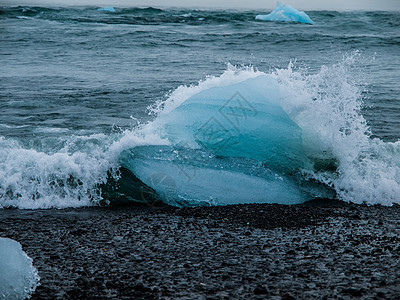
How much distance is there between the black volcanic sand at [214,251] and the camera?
3203 millimetres

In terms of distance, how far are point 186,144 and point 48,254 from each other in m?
2.71

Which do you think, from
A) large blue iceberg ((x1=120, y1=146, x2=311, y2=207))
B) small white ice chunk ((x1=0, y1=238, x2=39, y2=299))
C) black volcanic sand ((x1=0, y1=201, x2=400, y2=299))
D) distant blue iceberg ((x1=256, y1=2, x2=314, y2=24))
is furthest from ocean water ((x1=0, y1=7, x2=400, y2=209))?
distant blue iceberg ((x1=256, y1=2, x2=314, y2=24))

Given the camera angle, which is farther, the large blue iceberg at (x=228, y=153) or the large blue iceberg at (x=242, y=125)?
the large blue iceberg at (x=242, y=125)

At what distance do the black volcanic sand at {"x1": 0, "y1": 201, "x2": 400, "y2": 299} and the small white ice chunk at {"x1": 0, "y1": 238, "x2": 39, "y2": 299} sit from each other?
89mm

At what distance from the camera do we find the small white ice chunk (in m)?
3.05

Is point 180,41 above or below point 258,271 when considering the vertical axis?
above

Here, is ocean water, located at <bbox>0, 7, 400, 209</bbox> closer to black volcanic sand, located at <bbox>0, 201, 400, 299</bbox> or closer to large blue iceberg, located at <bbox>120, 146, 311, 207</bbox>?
large blue iceberg, located at <bbox>120, 146, 311, 207</bbox>

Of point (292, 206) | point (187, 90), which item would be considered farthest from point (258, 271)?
point (187, 90)

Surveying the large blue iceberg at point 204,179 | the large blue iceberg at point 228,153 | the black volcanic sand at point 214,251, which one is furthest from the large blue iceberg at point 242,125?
the black volcanic sand at point 214,251

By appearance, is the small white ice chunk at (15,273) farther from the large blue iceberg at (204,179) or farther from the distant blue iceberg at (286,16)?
the distant blue iceberg at (286,16)

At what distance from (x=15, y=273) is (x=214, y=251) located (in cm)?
158

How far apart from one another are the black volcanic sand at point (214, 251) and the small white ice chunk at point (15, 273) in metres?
0.09

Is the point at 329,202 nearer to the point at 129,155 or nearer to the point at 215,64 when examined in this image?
the point at 129,155

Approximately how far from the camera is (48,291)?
3.16m
